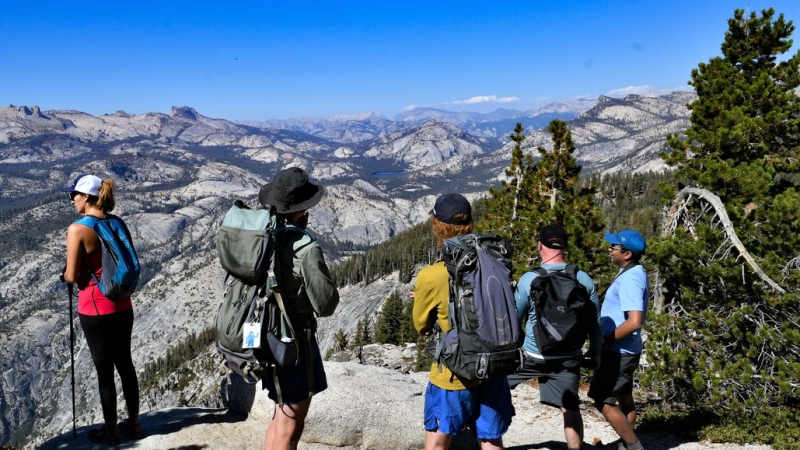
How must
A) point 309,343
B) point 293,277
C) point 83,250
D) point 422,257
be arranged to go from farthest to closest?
point 422,257 → point 83,250 → point 309,343 → point 293,277

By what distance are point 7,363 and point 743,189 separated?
854 ft

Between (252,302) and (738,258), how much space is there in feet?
27.2

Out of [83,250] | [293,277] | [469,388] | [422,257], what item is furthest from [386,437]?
[422,257]

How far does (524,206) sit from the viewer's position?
67.8ft

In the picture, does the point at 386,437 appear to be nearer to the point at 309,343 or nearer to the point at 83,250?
the point at 309,343

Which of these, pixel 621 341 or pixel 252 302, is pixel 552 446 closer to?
pixel 621 341

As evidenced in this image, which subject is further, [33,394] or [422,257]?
[33,394]

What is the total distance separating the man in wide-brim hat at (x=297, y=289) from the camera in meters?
4.34

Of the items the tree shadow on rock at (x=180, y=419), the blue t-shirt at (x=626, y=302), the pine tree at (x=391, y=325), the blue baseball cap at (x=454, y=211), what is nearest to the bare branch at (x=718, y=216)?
the blue t-shirt at (x=626, y=302)

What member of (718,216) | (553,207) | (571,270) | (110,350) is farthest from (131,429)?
(553,207)

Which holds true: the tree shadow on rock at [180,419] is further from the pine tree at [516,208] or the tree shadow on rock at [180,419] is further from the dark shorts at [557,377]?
the pine tree at [516,208]

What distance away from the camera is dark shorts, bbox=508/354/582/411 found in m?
5.43

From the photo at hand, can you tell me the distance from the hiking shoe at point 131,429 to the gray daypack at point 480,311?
194 inches

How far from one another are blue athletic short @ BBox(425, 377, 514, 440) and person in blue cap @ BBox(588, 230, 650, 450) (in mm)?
2264
